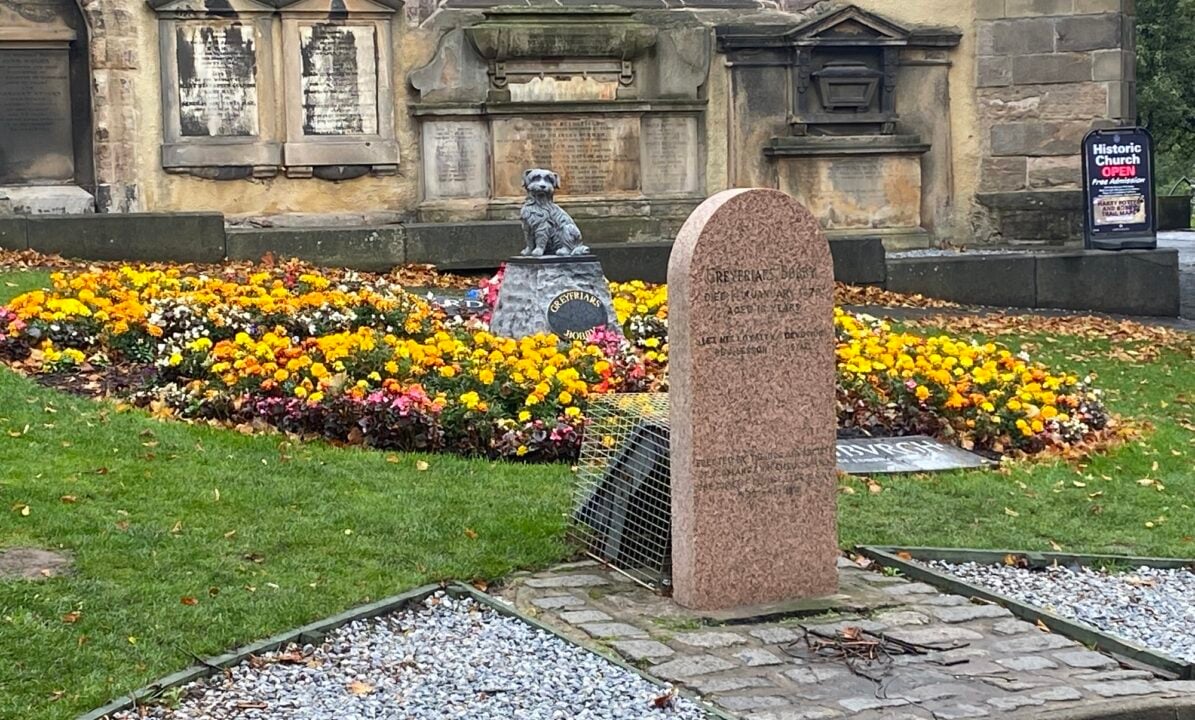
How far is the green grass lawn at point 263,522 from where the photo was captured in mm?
5512

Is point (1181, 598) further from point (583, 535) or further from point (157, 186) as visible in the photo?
point (157, 186)

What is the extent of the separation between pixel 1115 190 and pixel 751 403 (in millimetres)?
12468

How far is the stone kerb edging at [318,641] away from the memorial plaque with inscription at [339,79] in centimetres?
1252

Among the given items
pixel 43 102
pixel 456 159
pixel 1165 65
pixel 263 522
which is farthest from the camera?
pixel 1165 65

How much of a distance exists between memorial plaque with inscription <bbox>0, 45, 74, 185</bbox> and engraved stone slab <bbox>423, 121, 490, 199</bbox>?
401 centimetres

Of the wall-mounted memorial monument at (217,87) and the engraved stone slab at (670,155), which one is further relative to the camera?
the engraved stone slab at (670,155)

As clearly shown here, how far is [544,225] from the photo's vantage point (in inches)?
451

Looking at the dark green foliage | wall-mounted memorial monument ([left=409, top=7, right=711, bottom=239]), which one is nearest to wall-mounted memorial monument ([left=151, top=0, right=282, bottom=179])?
wall-mounted memorial monument ([left=409, top=7, right=711, bottom=239])

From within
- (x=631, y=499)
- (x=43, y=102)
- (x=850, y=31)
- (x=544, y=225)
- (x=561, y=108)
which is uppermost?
(x=850, y=31)

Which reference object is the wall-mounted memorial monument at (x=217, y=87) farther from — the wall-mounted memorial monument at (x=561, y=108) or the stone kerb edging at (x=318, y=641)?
the stone kerb edging at (x=318, y=641)

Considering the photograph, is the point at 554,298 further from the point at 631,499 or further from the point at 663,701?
the point at 663,701

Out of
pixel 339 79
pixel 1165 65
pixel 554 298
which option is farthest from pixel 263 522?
pixel 1165 65

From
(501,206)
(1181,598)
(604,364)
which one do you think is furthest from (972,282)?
(1181,598)

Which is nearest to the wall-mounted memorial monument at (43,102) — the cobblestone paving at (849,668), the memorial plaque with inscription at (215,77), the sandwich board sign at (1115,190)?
the memorial plaque with inscription at (215,77)
